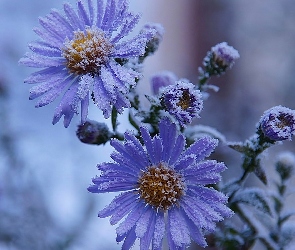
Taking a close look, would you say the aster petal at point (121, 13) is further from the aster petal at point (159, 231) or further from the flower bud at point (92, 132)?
the aster petal at point (159, 231)

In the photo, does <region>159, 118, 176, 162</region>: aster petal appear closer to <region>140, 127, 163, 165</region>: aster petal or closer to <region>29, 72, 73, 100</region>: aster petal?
<region>140, 127, 163, 165</region>: aster petal

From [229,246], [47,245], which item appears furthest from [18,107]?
[229,246]

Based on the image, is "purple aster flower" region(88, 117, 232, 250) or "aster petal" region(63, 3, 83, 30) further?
"aster petal" region(63, 3, 83, 30)

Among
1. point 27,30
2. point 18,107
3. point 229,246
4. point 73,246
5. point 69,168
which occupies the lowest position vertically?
point 229,246

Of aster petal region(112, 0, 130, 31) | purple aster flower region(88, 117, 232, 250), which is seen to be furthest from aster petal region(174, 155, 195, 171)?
aster petal region(112, 0, 130, 31)

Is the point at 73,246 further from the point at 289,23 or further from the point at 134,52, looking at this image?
the point at 289,23

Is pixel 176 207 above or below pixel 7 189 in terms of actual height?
below

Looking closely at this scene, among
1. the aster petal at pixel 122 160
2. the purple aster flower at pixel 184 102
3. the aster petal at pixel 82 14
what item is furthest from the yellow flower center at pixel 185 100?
the aster petal at pixel 82 14
